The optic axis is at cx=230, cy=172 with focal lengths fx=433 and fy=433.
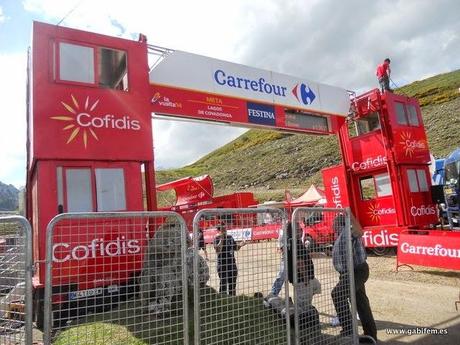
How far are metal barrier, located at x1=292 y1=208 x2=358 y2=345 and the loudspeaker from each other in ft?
33.8

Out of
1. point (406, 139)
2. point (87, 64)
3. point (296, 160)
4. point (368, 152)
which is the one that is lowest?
point (368, 152)

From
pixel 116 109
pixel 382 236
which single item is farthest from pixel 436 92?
pixel 116 109

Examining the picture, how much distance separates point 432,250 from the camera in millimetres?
10594

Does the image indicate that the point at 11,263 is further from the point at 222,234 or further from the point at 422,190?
the point at 422,190

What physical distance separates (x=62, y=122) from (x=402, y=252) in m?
9.14

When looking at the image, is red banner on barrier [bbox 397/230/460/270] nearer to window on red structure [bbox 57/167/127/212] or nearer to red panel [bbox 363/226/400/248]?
red panel [bbox 363/226/400/248]

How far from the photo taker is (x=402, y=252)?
11.6 m

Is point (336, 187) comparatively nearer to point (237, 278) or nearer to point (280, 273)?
point (280, 273)

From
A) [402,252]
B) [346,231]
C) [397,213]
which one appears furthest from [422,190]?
[346,231]

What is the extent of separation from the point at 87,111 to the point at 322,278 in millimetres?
4763

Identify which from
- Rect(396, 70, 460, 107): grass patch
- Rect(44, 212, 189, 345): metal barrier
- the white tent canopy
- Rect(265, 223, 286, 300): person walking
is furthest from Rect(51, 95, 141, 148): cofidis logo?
Rect(396, 70, 460, 107): grass patch

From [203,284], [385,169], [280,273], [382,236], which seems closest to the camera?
[203,284]

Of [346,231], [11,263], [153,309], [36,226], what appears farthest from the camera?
[36,226]

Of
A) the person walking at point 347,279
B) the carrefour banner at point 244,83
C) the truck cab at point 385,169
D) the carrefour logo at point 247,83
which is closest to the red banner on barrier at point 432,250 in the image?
the truck cab at point 385,169
